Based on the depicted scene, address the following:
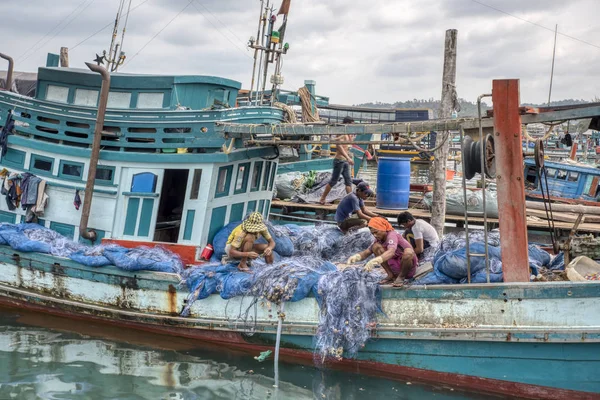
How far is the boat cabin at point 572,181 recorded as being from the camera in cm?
2277

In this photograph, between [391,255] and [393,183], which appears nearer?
[391,255]

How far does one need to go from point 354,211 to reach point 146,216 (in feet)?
11.7

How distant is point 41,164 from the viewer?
10.7 m

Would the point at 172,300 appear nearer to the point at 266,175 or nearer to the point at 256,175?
the point at 256,175

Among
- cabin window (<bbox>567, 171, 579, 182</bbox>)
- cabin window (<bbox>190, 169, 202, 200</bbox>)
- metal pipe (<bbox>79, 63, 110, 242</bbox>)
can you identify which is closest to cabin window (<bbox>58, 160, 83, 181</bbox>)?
metal pipe (<bbox>79, 63, 110, 242</bbox>)

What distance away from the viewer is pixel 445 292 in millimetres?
7723

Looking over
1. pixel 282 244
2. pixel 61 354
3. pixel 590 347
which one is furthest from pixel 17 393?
pixel 590 347

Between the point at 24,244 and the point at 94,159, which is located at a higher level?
the point at 94,159

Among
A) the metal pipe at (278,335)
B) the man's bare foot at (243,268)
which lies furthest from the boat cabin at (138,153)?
the metal pipe at (278,335)

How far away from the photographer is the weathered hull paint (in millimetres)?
7180

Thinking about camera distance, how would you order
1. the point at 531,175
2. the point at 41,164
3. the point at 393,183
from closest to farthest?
the point at 41,164, the point at 393,183, the point at 531,175

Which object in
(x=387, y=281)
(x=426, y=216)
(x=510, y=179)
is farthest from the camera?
(x=426, y=216)

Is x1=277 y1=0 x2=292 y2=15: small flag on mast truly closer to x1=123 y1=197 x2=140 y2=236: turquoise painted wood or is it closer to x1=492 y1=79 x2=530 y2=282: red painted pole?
x1=123 y1=197 x2=140 y2=236: turquoise painted wood

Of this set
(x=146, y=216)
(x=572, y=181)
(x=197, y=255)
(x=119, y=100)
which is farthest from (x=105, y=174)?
(x=572, y=181)
